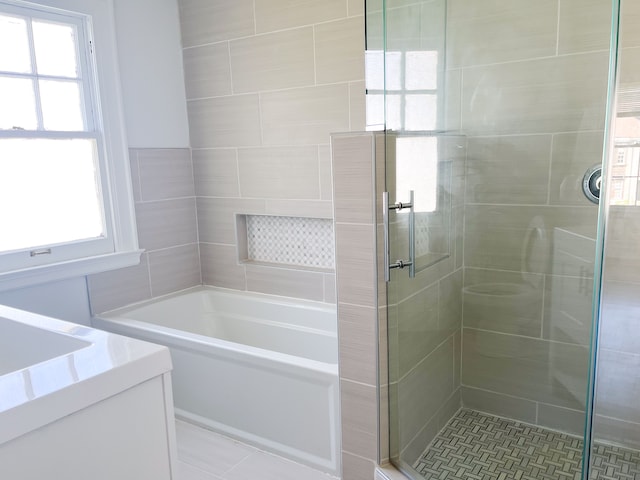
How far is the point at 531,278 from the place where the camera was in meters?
2.16

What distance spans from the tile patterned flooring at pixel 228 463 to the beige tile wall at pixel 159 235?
976 mm

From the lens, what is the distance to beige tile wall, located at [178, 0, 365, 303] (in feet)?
8.65

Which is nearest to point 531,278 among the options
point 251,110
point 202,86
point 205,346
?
point 205,346

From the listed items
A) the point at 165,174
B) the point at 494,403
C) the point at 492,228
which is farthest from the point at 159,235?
the point at 494,403

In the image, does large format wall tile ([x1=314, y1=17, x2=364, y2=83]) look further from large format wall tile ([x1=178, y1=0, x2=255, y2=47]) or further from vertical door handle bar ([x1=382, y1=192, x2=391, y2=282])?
vertical door handle bar ([x1=382, y1=192, x2=391, y2=282])

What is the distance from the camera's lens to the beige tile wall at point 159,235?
2.96 metres

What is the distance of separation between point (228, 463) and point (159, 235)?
1490mm

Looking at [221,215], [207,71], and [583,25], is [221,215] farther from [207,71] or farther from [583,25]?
[583,25]

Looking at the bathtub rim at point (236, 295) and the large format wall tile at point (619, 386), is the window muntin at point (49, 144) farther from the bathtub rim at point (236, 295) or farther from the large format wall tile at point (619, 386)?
the large format wall tile at point (619, 386)

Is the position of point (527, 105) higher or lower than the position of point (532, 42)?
lower

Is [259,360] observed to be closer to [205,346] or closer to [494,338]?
[205,346]

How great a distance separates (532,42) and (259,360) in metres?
1.77

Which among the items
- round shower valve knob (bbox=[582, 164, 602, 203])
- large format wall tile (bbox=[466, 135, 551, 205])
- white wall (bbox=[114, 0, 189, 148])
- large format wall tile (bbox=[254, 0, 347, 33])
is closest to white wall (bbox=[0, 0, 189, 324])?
white wall (bbox=[114, 0, 189, 148])

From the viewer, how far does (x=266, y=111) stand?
9.64 ft
